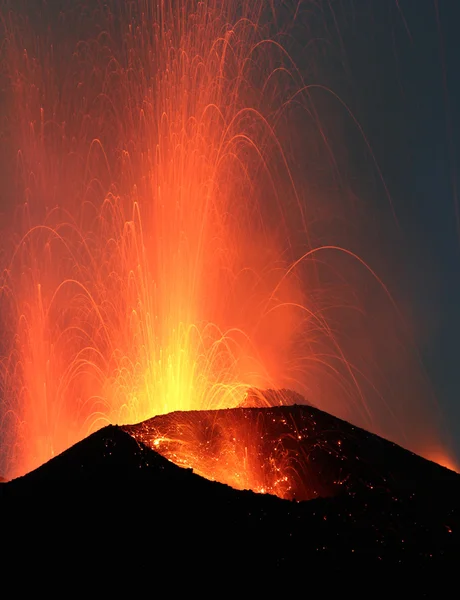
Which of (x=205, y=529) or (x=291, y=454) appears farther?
(x=291, y=454)

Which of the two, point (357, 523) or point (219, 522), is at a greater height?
point (219, 522)

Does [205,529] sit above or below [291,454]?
above

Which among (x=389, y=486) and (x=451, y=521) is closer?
(x=451, y=521)

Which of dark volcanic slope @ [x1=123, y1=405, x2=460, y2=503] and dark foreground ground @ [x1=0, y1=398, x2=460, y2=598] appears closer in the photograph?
dark foreground ground @ [x1=0, y1=398, x2=460, y2=598]

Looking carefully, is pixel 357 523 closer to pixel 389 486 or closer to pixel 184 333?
pixel 389 486

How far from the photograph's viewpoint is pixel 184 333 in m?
25.5

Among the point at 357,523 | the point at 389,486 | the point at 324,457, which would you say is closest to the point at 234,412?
the point at 324,457

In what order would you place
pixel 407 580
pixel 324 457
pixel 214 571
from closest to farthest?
pixel 214 571 → pixel 407 580 → pixel 324 457

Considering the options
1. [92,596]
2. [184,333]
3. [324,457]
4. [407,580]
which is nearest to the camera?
[92,596]

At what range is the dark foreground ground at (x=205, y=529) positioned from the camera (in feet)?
37.6

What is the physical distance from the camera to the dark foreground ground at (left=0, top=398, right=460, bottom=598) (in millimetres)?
11461

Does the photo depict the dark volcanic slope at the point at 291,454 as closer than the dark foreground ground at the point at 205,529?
No

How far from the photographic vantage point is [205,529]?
477 inches

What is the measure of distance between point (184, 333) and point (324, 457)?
10.2 metres
